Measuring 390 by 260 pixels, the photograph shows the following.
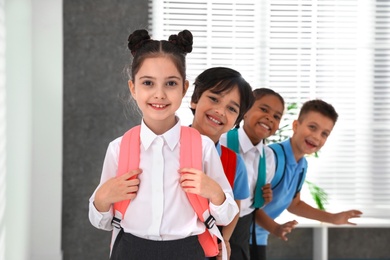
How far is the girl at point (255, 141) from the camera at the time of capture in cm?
256

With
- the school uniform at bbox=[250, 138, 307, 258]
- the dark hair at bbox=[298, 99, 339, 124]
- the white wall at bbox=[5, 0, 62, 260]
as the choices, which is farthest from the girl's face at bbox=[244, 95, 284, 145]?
the white wall at bbox=[5, 0, 62, 260]

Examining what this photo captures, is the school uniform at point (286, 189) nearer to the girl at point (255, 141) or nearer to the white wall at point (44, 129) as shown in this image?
the girl at point (255, 141)

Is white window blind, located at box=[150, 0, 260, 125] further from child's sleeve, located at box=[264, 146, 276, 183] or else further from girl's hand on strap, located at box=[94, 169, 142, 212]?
girl's hand on strap, located at box=[94, 169, 142, 212]

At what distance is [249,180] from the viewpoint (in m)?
2.62

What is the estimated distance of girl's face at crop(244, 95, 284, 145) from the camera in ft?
8.93

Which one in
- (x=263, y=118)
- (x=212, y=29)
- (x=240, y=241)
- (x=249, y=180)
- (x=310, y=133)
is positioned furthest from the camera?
(x=212, y=29)

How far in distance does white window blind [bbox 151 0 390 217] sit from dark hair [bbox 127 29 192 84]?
117 inches

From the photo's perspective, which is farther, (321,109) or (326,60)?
(326,60)

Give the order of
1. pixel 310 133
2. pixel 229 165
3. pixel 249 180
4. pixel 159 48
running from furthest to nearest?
pixel 310 133, pixel 249 180, pixel 229 165, pixel 159 48

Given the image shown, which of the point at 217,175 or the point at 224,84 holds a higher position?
the point at 224,84

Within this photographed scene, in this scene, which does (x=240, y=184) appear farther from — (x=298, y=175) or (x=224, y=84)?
(x=298, y=175)

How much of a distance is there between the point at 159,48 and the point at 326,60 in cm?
333

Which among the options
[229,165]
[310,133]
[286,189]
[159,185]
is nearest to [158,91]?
[159,185]

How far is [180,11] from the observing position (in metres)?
4.88
